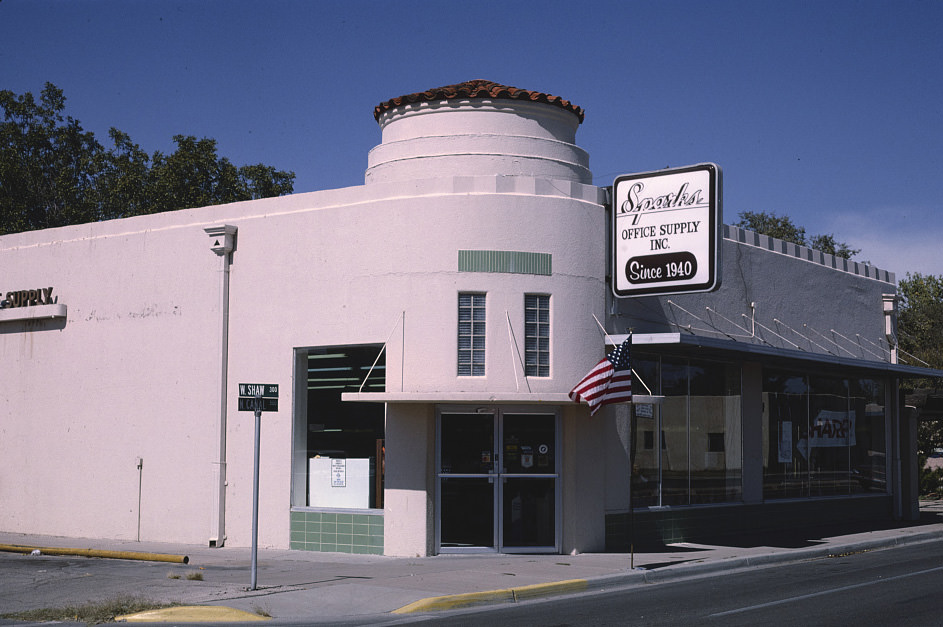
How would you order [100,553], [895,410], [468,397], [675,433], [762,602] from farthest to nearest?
[895,410], [675,433], [100,553], [468,397], [762,602]

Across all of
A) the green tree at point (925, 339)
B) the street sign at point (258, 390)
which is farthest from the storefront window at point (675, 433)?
the green tree at point (925, 339)

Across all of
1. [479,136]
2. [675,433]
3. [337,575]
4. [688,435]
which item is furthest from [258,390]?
[688,435]

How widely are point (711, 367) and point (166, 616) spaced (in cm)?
1286

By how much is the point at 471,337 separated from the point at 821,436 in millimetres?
11292

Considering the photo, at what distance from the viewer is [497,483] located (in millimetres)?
17797

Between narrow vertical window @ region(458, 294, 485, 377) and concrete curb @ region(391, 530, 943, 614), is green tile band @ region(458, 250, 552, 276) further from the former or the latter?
concrete curb @ region(391, 530, 943, 614)

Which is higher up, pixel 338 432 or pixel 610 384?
pixel 610 384

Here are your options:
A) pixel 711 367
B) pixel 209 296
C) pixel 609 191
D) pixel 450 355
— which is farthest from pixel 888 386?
pixel 209 296

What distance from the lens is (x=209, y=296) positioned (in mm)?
20250

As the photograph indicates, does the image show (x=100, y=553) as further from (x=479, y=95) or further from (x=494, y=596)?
(x=479, y=95)

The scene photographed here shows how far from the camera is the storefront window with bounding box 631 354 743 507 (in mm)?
19828

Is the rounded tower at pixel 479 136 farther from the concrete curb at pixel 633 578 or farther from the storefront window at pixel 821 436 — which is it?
the storefront window at pixel 821 436

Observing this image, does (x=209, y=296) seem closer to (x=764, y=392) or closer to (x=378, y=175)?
(x=378, y=175)

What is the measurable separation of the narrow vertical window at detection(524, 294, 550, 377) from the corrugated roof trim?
142 inches
